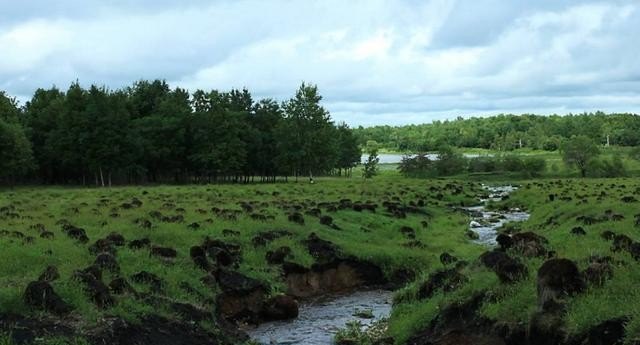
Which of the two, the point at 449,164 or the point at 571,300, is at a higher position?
the point at 449,164

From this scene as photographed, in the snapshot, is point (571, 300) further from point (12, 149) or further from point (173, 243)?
point (12, 149)

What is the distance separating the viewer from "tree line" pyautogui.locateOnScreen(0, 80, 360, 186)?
314 ft

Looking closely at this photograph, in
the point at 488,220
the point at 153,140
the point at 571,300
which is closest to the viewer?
the point at 571,300

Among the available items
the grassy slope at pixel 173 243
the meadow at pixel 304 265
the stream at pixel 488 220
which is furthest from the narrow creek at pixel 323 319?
the stream at pixel 488 220

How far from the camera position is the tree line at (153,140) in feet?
314

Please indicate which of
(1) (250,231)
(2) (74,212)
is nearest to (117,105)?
(2) (74,212)

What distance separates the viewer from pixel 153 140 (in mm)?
103688

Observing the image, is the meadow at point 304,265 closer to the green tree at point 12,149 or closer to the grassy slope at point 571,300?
the grassy slope at point 571,300

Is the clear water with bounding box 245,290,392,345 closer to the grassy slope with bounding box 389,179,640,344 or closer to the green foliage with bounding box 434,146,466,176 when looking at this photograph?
the grassy slope with bounding box 389,179,640,344

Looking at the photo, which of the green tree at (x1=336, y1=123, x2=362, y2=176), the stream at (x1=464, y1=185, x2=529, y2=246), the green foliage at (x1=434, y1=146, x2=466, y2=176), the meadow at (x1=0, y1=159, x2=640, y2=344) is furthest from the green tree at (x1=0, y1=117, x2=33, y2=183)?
the green foliage at (x1=434, y1=146, x2=466, y2=176)

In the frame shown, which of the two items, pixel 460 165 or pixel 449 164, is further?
pixel 460 165

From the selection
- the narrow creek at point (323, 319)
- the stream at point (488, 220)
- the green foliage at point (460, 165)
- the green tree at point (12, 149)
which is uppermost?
the green tree at point (12, 149)

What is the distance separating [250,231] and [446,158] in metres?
133

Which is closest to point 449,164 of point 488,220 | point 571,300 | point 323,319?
point 488,220
